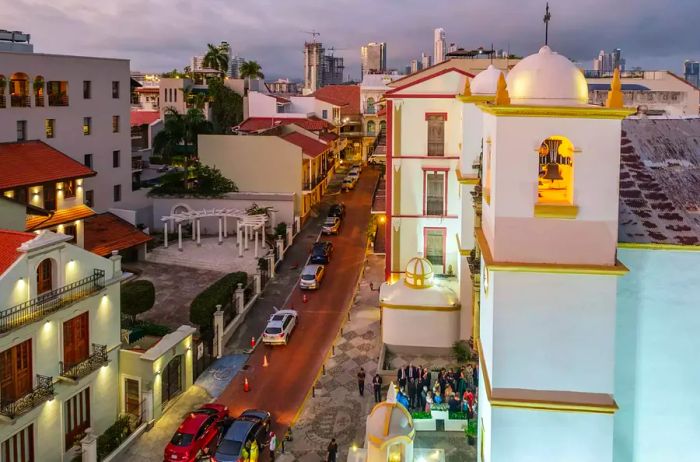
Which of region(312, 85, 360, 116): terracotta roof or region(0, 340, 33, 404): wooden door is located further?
region(312, 85, 360, 116): terracotta roof

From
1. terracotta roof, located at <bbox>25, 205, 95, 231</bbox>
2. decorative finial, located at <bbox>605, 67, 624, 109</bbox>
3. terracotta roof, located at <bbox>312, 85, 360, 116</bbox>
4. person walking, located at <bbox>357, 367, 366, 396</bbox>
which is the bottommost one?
person walking, located at <bbox>357, 367, 366, 396</bbox>

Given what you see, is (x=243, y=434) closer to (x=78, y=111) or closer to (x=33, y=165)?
(x=33, y=165)

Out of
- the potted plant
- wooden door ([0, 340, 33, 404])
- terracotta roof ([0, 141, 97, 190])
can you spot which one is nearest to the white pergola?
terracotta roof ([0, 141, 97, 190])

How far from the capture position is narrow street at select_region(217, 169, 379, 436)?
3212 centimetres

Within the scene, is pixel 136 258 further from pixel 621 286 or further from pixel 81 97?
pixel 621 286

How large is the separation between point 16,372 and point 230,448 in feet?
27.2

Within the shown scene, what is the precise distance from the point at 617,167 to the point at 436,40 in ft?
448

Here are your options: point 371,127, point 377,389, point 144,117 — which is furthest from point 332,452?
point 371,127

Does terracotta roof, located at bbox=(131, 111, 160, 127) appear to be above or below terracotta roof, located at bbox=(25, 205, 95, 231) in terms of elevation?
above

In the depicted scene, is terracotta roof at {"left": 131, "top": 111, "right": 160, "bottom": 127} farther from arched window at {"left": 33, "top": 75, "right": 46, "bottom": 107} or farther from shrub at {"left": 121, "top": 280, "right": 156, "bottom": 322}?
shrub at {"left": 121, "top": 280, "right": 156, "bottom": 322}

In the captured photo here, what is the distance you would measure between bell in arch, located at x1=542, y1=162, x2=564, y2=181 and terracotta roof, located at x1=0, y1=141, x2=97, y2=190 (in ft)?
108

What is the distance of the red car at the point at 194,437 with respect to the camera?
26.8m

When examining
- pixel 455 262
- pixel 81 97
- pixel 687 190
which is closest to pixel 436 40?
pixel 81 97

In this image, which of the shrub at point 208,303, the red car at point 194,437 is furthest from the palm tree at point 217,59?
the red car at point 194,437
